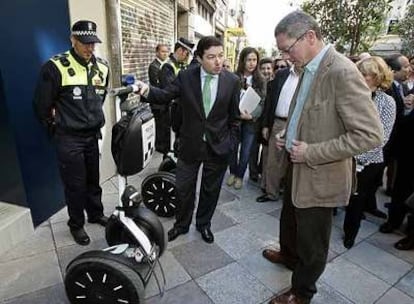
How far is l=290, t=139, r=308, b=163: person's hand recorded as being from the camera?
1673 mm

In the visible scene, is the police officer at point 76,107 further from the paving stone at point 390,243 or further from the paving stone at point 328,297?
the paving stone at point 390,243

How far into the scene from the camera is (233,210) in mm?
3619

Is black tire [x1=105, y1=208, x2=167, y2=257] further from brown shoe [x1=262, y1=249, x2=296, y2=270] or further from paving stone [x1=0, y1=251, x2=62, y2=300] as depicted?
brown shoe [x1=262, y1=249, x2=296, y2=270]

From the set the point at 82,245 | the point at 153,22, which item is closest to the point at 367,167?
the point at 82,245

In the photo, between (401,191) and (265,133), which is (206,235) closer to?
(265,133)

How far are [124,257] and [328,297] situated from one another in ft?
5.01

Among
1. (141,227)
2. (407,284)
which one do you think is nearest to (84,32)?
(141,227)

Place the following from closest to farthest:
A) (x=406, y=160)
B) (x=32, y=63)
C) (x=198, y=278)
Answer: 1. (x=198, y=278)
2. (x=32, y=63)
3. (x=406, y=160)

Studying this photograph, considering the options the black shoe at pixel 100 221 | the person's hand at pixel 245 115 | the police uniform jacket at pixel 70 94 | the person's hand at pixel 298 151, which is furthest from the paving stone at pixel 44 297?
the person's hand at pixel 245 115

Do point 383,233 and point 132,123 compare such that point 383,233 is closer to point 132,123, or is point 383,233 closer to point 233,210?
point 233,210

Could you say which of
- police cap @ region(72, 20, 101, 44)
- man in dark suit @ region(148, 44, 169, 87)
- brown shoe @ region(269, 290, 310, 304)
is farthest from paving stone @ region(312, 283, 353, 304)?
man in dark suit @ region(148, 44, 169, 87)

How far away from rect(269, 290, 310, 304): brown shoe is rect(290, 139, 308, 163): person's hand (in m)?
1.03

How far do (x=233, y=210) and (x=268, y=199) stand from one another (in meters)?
0.56

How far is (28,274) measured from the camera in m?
2.39
